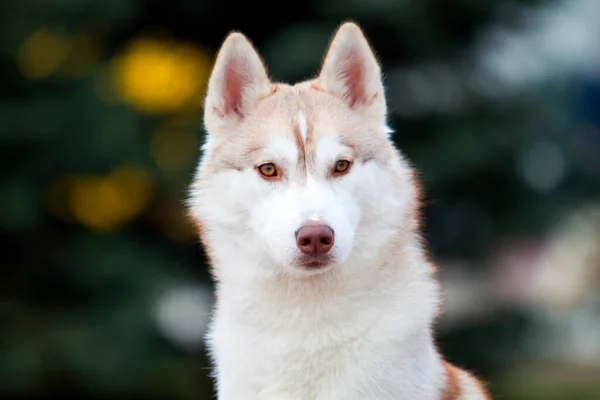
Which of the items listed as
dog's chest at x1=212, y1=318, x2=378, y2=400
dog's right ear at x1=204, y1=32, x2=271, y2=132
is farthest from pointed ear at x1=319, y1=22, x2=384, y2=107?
dog's chest at x1=212, y1=318, x2=378, y2=400

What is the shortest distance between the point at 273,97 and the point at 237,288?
2.81 feet

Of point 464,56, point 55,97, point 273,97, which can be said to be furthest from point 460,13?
point 273,97

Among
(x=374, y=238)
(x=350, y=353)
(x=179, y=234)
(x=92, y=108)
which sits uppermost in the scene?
(x=374, y=238)

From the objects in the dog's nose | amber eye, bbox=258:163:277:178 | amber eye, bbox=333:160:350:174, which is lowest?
the dog's nose

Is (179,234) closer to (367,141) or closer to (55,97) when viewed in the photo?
(55,97)

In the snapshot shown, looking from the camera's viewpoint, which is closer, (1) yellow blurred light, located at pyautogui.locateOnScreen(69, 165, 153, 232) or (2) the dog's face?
(2) the dog's face

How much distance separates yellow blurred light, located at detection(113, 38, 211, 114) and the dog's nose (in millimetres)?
7205

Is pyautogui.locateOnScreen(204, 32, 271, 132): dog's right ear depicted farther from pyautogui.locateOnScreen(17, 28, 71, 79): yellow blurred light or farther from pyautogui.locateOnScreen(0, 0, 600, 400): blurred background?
pyautogui.locateOnScreen(17, 28, 71, 79): yellow blurred light

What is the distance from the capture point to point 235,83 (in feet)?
15.5

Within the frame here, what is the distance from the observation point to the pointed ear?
4648 millimetres

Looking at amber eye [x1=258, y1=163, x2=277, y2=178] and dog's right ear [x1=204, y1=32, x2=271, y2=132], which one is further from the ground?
dog's right ear [x1=204, y1=32, x2=271, y2=132]

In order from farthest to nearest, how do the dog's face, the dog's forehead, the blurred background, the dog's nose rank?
1. the blurred background
2. the dog's forehead
3. the dog's face
4. the dog's nose

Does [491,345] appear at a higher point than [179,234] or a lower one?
lower

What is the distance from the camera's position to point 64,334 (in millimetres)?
10734
